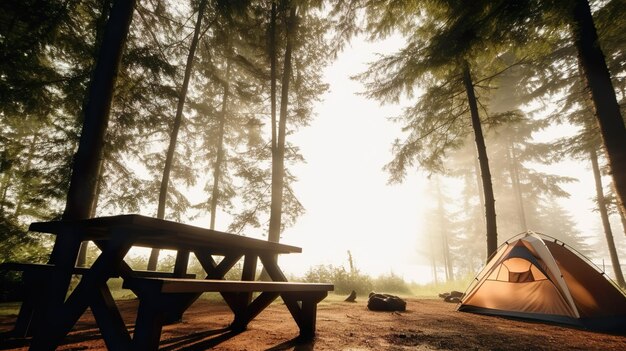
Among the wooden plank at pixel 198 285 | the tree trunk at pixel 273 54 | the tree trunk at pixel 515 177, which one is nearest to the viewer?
the wooden plank at pixel 198 285

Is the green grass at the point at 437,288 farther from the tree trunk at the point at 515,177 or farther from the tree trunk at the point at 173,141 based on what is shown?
the tree trunk at the point at 515,177

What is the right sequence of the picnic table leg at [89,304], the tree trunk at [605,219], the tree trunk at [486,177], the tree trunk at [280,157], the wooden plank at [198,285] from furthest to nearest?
the tree trunk at [605,219] → the tree trunk at [280,157] → the tree trunk at [486,177] → the picnic table leg at [89,304] → the wooden plank at [198,285]

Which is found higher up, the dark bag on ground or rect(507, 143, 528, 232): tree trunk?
rect(507, 143, 528, 232): tree trunk

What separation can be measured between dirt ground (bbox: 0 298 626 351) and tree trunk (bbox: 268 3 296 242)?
5.35m

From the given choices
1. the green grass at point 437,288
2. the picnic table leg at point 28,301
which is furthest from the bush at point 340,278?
the picnic table leg at point 28,301

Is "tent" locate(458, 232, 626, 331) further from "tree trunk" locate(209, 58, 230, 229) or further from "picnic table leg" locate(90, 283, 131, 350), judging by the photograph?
"tree trunk" locate(209, 58, 230, 229)

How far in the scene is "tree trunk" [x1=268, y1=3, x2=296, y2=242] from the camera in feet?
35.1

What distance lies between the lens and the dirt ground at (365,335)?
3301 millimetres

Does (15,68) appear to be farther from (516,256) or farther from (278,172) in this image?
(516,256)

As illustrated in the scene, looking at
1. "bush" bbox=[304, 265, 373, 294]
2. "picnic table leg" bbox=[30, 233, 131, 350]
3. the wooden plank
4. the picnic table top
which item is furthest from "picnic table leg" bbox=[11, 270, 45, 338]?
"bush" bbox=[304, 265, 373, 294]

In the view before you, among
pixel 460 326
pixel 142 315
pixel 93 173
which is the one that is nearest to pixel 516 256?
pixel 460 326

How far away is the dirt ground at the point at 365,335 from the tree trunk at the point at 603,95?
3625 mm

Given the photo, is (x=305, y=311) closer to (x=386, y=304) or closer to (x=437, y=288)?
(x=386, y=304)

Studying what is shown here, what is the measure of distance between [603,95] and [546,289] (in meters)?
4.62
